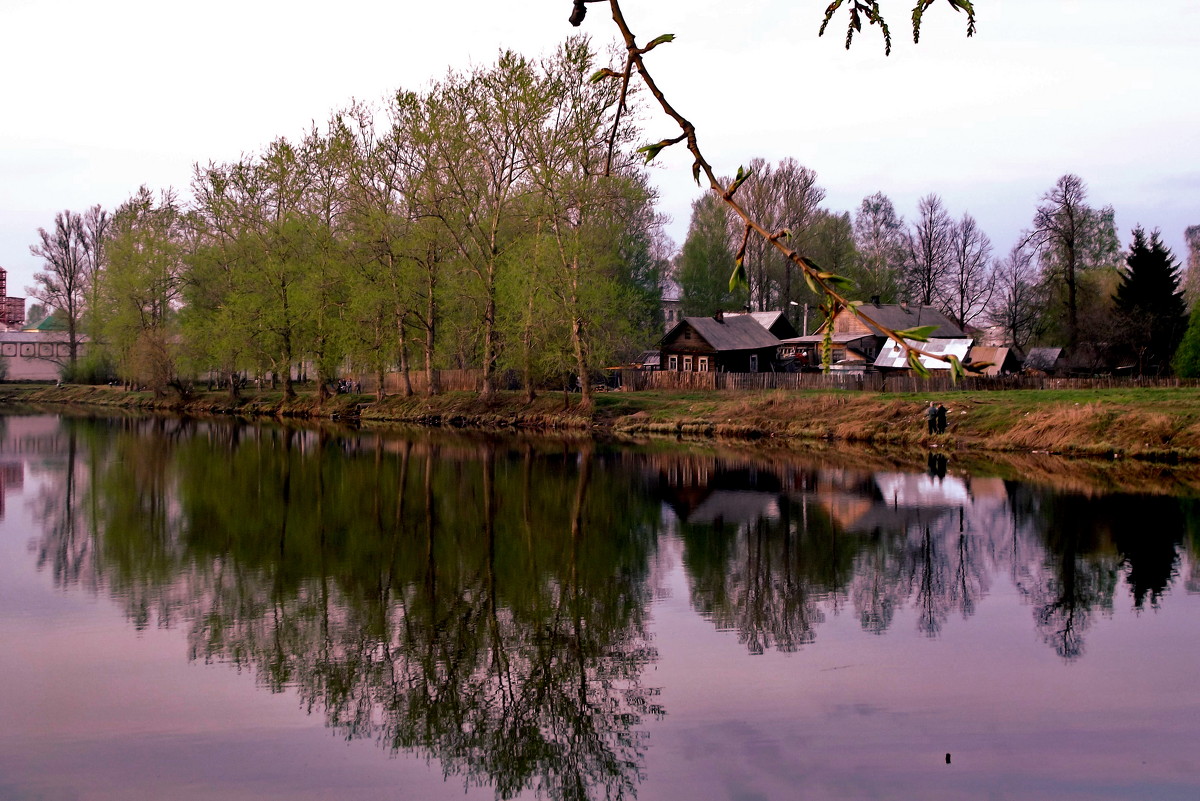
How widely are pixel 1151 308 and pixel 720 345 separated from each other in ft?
82.8

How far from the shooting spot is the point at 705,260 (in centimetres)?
8544

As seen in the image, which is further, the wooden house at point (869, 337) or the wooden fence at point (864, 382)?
the wooden house at point (869, 337)

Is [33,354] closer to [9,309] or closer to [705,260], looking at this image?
[9,309]

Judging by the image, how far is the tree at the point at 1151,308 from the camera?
182ft

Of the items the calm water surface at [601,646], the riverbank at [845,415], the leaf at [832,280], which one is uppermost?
the leaf at [832,280]

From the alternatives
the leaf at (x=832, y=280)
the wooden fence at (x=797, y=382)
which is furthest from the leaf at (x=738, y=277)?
the wooden fence at (x=797, y=382)

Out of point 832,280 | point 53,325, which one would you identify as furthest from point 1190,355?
point 53,325

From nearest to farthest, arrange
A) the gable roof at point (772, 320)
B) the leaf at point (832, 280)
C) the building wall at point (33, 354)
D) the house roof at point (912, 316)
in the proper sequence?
the leaf at point (832, 280), the house roof at point (912, 316), the gable roof at point (772, 320), the building wall at point (33, 354)

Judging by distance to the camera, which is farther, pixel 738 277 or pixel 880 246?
pixel 880 246

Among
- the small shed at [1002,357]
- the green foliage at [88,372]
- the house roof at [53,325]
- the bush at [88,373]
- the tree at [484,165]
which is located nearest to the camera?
the tree at [484,165]

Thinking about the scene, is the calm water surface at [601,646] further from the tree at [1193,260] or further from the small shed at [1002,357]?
the tree at [1193,260]

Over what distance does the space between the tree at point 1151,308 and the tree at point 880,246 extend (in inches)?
1073

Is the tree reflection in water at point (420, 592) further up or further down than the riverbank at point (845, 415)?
further down

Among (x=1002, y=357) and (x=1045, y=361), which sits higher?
(x=1002, y=357)
